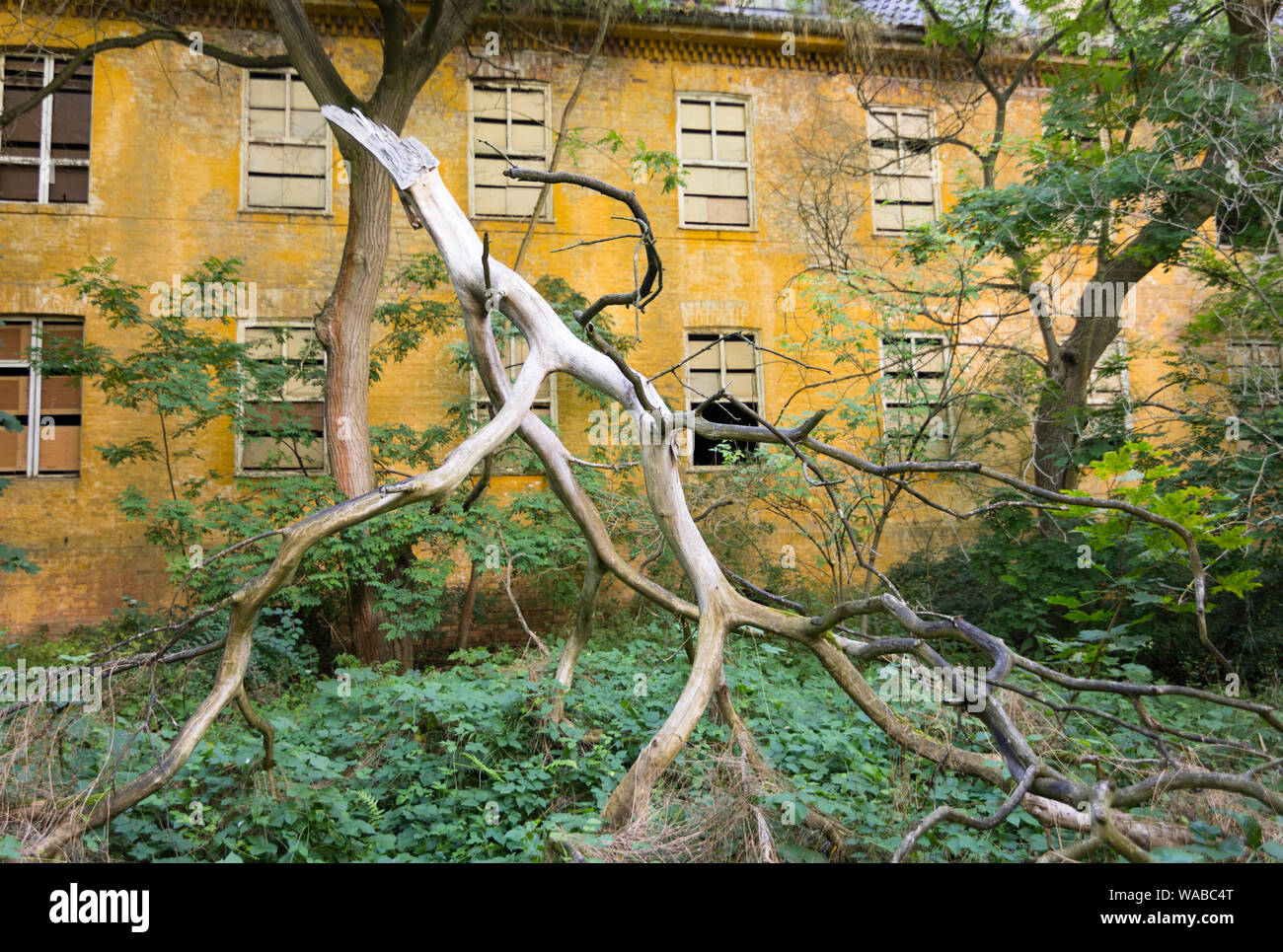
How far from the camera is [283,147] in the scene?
12.7 metres

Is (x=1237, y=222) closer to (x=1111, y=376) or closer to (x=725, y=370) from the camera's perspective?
(x=1111, y=376)

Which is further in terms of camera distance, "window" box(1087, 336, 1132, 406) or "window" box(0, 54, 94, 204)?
"window" box(0, 54, 94, 204)

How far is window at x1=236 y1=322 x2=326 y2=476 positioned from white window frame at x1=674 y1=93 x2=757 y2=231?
5751 mm

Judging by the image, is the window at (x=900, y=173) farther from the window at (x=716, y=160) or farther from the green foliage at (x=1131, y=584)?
the green foliage at (x=1131, y=584)

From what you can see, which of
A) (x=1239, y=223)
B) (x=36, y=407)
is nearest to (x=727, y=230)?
(x=1239, y=223)

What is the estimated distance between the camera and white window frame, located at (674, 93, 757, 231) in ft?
44.4

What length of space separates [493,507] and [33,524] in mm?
6238

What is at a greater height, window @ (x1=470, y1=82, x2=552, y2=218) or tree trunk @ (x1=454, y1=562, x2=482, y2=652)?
window @ (x1=470, y1=82, x2=552, y2=218)

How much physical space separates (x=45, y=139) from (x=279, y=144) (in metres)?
3.03

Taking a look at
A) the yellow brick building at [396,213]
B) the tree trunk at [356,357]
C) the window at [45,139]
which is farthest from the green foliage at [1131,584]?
the window at [45,139]

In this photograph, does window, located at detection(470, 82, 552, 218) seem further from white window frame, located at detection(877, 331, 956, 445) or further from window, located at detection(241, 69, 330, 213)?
white window frame, located at detection(877, 331, 956, 445)

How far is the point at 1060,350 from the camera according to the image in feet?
37.1

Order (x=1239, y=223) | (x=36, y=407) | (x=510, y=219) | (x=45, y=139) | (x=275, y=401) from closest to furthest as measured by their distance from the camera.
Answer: (x=1239, y=223)
(x=275, y=401)
(x=36, y=407)
(x=45, y=139)
(x=510, y=219)

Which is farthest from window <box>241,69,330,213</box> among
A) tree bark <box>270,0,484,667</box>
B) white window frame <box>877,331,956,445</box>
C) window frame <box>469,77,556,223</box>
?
white window frame <box>877,331,956,445</box>
